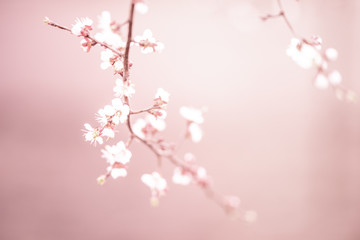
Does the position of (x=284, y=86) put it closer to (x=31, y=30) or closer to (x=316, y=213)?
(x=316, y=213)

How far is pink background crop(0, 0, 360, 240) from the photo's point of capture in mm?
1307

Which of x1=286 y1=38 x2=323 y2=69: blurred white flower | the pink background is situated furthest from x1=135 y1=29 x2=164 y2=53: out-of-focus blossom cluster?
the pink background

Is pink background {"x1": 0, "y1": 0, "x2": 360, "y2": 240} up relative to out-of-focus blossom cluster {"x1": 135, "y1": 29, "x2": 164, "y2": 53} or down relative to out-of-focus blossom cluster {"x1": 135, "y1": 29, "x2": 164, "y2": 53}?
up

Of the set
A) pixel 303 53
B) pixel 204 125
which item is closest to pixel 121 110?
pixel 303 53

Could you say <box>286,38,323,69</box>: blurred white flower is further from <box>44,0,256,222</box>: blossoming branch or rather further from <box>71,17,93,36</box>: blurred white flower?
<box>71,17,93,36</box>: blurred white flower

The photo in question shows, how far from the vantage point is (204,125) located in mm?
1518

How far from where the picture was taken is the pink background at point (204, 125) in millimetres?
1307

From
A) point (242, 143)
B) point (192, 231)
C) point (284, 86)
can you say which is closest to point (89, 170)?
point (192, 231)

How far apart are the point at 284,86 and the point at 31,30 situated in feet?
4.41

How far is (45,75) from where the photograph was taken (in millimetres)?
1313

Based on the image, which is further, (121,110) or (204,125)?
(204,125)

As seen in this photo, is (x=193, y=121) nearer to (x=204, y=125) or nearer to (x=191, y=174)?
(x=191, y=174)

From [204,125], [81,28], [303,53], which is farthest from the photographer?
[204,125]

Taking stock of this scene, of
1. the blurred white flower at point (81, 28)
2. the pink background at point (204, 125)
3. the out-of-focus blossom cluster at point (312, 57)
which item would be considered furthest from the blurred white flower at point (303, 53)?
the pink background at point (204, 125)
